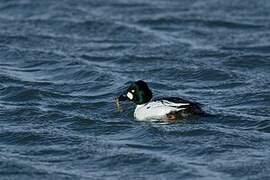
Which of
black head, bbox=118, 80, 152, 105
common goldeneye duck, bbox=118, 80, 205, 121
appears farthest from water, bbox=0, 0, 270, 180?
black head, bbox=118, 80, 152, 105

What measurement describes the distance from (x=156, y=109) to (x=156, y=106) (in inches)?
2.1

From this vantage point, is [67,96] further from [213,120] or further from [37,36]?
[37,36]

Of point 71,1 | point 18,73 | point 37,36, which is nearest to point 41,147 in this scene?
point 18,73

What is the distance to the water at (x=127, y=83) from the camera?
1614 centimetres

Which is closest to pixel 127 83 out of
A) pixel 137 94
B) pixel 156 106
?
pixel 137 94

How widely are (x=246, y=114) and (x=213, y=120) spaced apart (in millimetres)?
813

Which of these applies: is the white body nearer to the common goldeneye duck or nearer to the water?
the common goldeneye duck

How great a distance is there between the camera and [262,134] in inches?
694

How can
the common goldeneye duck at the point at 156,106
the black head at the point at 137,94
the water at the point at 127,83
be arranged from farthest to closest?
the black head at the point at 137,94 → the common goldeneye duck at the point at 156,106 → the water at the point at 127,83

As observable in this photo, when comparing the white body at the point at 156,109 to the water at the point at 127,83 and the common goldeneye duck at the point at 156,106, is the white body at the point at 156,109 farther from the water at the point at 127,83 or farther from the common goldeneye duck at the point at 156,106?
the water at the point at 127,83

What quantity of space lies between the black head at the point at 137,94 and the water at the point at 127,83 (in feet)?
1.10

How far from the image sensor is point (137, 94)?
63.4 feet

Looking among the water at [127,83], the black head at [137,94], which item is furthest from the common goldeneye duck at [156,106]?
the water at [127,83]

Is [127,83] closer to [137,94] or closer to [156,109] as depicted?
[137,94]
